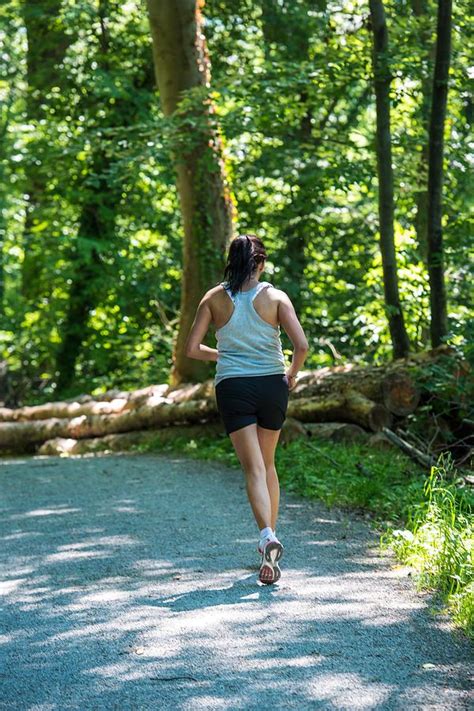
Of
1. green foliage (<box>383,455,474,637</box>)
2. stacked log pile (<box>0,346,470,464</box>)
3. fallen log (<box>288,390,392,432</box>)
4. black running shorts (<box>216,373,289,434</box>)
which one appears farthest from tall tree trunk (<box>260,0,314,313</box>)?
black running shorts (<box>216,373,289,434</box>)

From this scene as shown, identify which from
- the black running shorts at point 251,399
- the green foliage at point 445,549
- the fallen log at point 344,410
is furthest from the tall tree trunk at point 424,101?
the black running shorts at point 251,399

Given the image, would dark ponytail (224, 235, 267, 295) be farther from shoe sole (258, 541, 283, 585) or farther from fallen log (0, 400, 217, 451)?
fallen log (0, 400, 217, 451)

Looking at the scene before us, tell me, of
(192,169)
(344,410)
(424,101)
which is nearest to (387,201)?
(344,410)

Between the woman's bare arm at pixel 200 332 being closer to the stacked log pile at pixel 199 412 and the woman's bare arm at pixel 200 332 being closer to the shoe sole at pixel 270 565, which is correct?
the shoe sole at pixel 270 565

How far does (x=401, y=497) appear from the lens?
8.91 metres

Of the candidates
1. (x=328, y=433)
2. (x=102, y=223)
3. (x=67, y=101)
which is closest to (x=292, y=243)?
(x=102, y=223)

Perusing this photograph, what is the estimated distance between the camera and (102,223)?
2259 cm

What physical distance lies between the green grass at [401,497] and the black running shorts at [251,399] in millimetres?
1307

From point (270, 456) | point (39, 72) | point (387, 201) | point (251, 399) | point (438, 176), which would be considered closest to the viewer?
point (251, 399)

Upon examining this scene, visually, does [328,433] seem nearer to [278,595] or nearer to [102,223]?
[278,595]

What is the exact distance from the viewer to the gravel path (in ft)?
14.2

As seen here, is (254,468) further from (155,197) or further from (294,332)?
(155,197)

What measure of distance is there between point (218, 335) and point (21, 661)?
255cm

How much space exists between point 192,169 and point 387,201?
3449 millimetres
